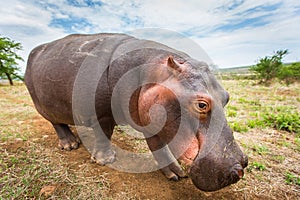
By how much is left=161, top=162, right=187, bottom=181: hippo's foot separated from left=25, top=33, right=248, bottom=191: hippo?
12 millimetres

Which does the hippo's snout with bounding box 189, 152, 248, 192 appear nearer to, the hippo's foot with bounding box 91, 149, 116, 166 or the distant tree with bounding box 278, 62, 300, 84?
A: the hippo's foot with bounding box 91, 149, 116, 166

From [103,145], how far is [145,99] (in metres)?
1.24

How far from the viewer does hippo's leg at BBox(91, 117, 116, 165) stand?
8.82 ft

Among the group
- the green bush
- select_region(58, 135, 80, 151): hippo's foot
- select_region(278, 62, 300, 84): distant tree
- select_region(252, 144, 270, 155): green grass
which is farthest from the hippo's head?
select_region(278, 62, 300, 84): distant tree

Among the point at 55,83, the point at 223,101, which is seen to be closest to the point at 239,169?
the point at 223,101

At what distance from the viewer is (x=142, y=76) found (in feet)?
7.06

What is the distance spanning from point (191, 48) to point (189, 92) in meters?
1.00

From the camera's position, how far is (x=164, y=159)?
103 inches

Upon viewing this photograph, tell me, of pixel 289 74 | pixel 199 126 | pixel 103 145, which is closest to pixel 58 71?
pixel 103 145

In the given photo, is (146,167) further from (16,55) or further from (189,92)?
(16,55)

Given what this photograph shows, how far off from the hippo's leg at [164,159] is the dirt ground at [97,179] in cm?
8

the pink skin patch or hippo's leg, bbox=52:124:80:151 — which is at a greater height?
the pink skin patch

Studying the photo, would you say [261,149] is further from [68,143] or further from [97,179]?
[68,143]

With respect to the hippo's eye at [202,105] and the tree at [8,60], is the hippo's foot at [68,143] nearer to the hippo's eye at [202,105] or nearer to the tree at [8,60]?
the hippo's eye at [202,105]
